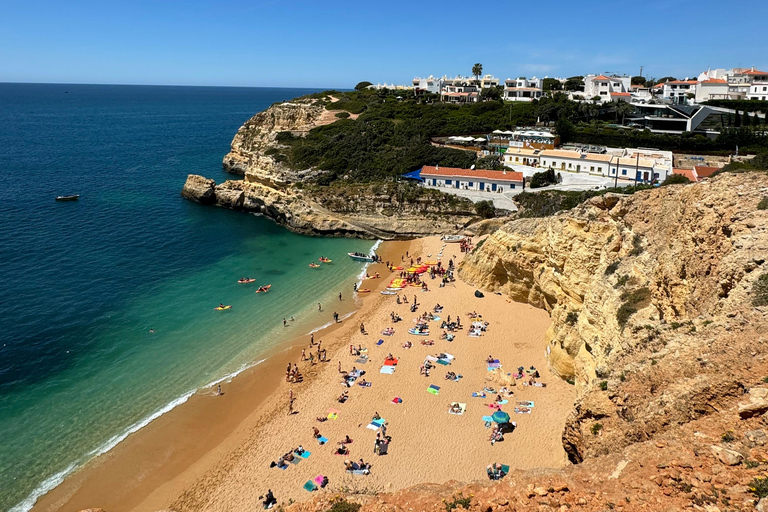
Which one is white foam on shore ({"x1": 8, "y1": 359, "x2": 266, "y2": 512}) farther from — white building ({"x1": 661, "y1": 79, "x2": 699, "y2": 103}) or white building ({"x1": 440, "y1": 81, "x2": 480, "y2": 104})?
white building ({"x1": 440, "y1": 81, "x2": 480, "y2": 104})

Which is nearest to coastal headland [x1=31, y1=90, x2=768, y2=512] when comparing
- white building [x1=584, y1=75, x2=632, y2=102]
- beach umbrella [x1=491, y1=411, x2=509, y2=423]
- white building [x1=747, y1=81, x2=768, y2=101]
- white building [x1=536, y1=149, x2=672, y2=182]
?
beach umbrella [x1=491, y1=411, x2=509, y2=423]

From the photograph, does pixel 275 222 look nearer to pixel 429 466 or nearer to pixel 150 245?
pixel 150 245

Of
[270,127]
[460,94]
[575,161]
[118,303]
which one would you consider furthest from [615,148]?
[118,303]

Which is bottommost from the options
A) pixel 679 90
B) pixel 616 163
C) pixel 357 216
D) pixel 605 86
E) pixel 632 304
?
pixel 357 216

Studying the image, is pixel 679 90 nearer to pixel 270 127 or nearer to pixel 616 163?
pixel 616 163

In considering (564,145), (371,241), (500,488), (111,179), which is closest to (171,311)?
(371,241)

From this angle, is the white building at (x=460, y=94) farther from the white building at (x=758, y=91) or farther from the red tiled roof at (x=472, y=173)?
the red tiled roof at (x=472, y=173)
